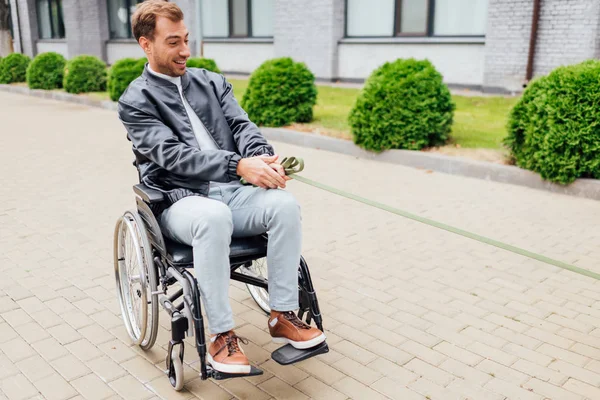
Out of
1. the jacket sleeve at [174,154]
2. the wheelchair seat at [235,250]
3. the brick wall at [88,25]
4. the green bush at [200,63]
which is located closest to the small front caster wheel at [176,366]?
the wheelchair seat at [235,250]

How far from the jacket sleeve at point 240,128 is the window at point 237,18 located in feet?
46.8

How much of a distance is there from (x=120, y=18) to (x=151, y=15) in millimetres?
22601

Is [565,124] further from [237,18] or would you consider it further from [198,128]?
[237,18]

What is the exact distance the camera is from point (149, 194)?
10.2 feet

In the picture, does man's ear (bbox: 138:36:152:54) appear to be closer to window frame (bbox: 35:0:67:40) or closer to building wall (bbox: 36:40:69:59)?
building wall (bbox: 36:40:69:59)

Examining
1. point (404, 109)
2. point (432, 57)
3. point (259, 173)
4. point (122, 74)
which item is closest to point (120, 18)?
point (122, 74)

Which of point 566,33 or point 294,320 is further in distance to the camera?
point 566,33

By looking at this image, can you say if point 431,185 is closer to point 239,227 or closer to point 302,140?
point 302,140

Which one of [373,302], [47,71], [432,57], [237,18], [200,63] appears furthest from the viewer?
[237,18]

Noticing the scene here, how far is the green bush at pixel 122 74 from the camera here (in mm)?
13484

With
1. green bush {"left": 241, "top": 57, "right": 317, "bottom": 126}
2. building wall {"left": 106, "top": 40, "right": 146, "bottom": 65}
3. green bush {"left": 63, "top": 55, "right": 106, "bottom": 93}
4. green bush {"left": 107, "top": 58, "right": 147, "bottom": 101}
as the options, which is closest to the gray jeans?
green bush {"left": 241, "top": 57, "right": 317, "bottom": 126}

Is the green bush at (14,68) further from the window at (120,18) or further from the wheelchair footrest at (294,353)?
the wheelchair footrest at (294,353)

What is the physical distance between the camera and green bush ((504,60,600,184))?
6.31 m

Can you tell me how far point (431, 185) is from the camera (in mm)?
7051
